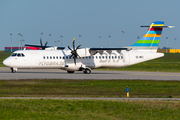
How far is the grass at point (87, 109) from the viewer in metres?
15.3

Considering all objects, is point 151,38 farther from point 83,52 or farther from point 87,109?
point 87,109

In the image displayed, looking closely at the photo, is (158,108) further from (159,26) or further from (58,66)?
(159,26)

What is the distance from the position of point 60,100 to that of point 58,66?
2521cm

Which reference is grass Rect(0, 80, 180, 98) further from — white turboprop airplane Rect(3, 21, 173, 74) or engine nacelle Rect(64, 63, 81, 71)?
engine nacelle Rect(64, 63, 81, 71)

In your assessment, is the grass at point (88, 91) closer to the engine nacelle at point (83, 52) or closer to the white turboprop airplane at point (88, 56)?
the white turboprop airplane at point (88, 56)

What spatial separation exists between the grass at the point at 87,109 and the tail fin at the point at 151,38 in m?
29.3

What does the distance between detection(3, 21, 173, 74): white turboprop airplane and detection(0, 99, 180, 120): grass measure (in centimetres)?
2433

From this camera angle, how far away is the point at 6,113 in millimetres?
15977

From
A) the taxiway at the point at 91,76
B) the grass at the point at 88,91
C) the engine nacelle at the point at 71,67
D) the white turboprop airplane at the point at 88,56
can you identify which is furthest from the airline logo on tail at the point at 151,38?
the grass at the point at 88,91

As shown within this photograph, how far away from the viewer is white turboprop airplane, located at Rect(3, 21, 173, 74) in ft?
141

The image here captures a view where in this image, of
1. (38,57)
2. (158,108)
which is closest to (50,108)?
(158,108)

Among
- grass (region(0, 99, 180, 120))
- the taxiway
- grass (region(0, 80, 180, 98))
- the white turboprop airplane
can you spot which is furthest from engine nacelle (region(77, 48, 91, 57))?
grass (region(0, 99, 180, 120))

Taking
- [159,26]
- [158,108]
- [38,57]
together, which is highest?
[159,26]

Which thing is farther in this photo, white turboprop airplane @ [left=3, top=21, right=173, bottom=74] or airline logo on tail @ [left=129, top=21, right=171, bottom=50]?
airline logo on tail @ [left=129, top=21, right=171, bottom=50]
